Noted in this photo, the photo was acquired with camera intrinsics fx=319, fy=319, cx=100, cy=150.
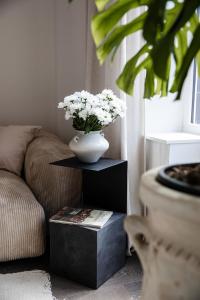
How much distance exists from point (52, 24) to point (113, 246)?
6.50 feet

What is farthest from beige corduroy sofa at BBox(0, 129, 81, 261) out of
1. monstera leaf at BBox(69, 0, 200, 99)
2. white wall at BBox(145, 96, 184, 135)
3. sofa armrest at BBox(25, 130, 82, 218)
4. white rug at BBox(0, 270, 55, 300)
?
monstera leaf at BBox(69, 0, 200, 99)

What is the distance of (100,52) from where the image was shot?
2.66ft

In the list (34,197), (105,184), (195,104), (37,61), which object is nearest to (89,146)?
(105,184)

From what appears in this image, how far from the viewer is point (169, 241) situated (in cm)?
63

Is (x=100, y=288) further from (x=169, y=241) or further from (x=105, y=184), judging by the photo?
(x=169, y=241)

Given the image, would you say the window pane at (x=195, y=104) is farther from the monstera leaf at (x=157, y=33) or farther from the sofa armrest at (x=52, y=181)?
the monstera leaf at (x=157, y=33)

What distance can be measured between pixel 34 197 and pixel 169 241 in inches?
54.2

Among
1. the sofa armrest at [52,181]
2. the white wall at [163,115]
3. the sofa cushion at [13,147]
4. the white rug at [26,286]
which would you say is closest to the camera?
the white rug at [26,286]

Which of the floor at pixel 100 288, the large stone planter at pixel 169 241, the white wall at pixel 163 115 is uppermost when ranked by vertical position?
the white wall at pixel 163 115

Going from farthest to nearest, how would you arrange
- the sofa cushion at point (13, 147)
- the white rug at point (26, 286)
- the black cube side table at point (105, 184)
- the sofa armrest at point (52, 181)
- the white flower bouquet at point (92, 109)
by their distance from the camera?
the sofa cushion at point (13, 147)
the sofa armrest at point (52, 181)
the black cube side table at point (105, 184)
the white flower bouquet at point (92, 109)
the white rug at point (26, 286)

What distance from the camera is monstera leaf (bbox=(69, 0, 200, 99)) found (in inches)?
23.0

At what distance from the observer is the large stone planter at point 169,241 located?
1.91 feet

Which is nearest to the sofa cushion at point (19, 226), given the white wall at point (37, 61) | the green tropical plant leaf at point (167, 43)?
the white wall at point (37, 61)

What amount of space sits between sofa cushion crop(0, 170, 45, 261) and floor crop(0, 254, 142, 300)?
121 millimetres
